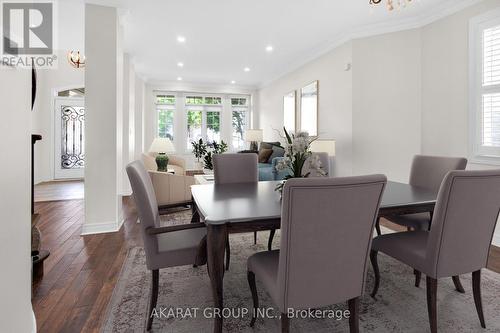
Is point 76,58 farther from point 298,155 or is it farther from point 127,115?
point 298,155

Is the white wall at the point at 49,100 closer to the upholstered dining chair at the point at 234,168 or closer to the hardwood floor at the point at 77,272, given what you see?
the hardwood floor at the point at 77,272

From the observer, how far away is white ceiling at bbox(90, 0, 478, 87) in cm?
362

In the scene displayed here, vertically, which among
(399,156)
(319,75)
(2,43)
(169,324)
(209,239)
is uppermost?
(319,75)

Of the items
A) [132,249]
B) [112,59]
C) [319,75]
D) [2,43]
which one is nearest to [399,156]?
[319,75]

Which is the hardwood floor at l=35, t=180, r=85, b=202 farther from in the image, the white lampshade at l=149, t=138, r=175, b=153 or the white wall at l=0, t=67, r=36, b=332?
the white wall at l=0, t=67, r=36, b=332

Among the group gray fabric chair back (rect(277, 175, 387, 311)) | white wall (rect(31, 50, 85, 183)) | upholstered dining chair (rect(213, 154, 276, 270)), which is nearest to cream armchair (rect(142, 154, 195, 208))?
upholstered dining chair (rect(213, 154, 276, 270))

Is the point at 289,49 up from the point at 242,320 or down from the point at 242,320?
up

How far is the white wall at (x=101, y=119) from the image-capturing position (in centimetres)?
346

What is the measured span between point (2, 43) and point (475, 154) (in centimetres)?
415

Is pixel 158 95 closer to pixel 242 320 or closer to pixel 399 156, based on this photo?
pixel 399 156

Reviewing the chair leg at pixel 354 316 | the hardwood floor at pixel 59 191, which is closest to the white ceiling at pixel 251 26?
the hardwood floor at pixel 59 191

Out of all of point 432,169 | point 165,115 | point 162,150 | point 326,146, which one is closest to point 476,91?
point 432,169

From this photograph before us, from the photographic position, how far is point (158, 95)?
28.9 ft

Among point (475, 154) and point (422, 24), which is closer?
point (475, 154)
